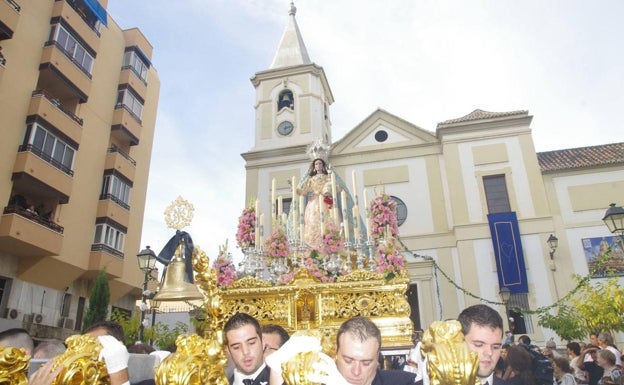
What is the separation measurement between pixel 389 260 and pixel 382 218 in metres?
1.02

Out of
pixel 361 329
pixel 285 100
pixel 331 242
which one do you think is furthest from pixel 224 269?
pixel 285 100

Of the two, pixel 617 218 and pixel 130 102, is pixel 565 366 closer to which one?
pixel 617 218

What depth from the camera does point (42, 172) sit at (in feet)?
55.1

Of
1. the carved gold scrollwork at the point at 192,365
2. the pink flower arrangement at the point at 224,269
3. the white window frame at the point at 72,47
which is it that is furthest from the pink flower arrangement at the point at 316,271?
the white window frame at the point at 72,47

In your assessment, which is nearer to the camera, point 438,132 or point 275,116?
point 438,132

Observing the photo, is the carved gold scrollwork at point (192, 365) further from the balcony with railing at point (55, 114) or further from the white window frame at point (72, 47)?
the white window frame at point (72, 47)

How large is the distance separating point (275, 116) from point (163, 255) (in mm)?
20189

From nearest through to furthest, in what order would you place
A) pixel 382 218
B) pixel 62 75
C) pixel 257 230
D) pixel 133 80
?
pixel 382 218 → pixel 257 230 → pixel 62 75 → pixel 133 80

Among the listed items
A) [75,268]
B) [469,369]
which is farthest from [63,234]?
[469,369]

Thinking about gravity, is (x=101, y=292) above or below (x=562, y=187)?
below

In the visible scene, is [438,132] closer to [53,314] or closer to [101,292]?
[101,292]

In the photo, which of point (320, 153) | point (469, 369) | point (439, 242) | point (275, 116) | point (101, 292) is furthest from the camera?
point (275, 116)

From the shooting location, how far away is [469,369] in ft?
3.97

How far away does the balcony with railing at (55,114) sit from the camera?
17.2 meters
